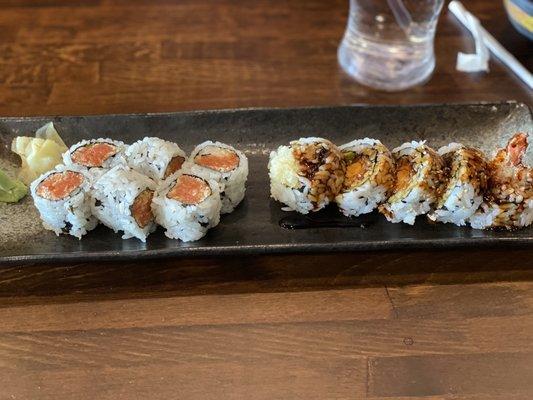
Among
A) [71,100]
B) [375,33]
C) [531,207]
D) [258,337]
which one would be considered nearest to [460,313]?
[531,207]

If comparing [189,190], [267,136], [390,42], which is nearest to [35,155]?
[189,190]

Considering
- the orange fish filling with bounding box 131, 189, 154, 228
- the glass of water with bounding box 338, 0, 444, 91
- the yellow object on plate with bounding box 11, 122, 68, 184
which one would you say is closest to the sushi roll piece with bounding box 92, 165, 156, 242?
the orange fish filling with bounding box 131, 189, 154, 228

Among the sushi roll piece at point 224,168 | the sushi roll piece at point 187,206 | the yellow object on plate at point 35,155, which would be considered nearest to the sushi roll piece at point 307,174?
the sushi roll piece at point 224,168

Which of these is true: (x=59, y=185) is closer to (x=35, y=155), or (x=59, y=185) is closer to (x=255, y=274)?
(x=35, y=155)

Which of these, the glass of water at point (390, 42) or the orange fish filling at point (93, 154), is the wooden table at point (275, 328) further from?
the glass of water at point (390, 42)

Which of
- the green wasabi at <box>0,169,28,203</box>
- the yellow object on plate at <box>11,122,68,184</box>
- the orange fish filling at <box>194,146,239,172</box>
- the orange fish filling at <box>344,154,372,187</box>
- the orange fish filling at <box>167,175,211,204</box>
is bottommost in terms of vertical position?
the green wasabi at <box>0,169,28,203</box>

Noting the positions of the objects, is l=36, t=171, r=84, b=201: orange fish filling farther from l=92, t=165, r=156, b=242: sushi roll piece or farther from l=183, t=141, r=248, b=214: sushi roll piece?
l=183, t=141, r=248, b=214: sushi roll piece

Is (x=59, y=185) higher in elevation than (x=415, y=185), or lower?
lower
